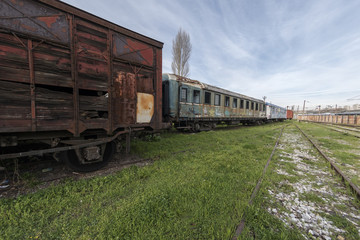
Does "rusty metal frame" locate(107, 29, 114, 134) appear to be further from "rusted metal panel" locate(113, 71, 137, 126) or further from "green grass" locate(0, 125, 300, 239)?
"green grass" locate(0, 125, 300, 239)

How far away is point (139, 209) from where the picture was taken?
2.28 meters

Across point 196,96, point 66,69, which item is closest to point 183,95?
point 196,96

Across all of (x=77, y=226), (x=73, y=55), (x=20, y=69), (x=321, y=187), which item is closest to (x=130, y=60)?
(x=73, y=55)

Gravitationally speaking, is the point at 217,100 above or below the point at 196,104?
above

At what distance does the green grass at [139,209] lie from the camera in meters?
1.92

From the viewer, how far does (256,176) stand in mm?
3654

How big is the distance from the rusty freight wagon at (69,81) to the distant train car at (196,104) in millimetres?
3912

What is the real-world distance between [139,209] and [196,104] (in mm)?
8457

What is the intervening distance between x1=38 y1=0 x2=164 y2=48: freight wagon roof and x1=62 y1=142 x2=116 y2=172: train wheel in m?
3.19

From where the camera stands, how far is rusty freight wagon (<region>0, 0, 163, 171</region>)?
266 centimetres

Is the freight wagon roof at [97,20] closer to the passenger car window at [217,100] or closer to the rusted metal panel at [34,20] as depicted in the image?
the rusted metal panel at [34,20]

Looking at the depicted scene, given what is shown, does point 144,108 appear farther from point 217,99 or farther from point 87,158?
point 217,99

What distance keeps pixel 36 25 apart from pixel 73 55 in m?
0.73

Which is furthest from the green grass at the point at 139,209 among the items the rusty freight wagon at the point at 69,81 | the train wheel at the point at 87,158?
the rusty freight wagon at the point at 69,81
